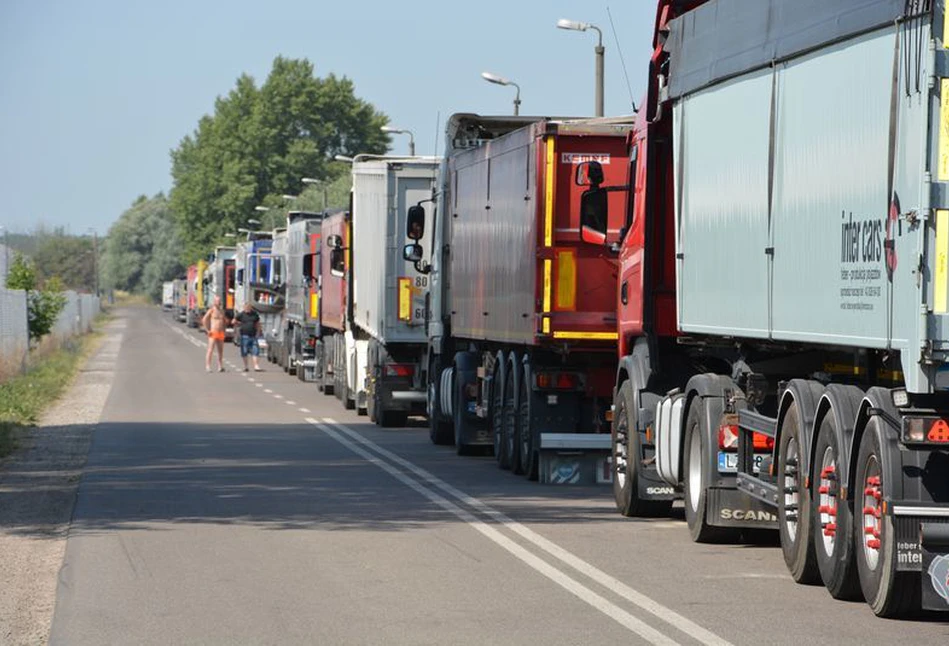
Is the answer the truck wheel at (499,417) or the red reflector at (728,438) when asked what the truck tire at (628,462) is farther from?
the truck wheel at (499,417)

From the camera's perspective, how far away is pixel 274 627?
417 inches

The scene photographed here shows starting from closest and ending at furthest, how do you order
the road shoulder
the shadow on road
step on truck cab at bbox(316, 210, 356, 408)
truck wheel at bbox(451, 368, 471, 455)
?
the road shoulder, the shadow on road, truck wheel at bbox(451, 368, 471, 455), step on truck cab at bbox(316, 210, 356, 408)

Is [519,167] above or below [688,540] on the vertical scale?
above

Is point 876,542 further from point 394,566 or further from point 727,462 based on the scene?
point 394,566

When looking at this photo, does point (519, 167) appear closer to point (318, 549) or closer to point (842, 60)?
point (318, 549)

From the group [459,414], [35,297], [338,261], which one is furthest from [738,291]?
[35,297]

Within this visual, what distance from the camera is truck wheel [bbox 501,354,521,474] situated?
21.1 m

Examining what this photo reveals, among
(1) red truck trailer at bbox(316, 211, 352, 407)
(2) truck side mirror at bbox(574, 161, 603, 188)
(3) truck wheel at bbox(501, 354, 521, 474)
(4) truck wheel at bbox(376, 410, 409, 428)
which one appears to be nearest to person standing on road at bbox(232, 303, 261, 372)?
(1) red truck trailer at bbox(316, 211, 352, 407)

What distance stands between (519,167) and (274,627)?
1047 cm

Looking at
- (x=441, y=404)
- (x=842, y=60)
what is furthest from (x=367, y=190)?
(x=842, y=60)

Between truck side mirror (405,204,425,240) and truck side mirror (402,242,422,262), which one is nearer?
truck side mirror (405,204,425,240)

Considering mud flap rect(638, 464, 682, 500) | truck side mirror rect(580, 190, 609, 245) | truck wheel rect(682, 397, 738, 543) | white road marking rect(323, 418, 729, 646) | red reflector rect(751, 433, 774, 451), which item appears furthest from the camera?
truck side mirror rect(580, 190, 609, 245)

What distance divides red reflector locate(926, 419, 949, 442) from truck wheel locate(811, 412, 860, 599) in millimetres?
918

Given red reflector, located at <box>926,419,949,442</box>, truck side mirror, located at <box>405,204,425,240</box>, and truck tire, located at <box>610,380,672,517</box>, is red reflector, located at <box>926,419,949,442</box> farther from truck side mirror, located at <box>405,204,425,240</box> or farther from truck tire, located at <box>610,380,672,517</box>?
truck side mirror, located at <box>405,204,425,240</box>
